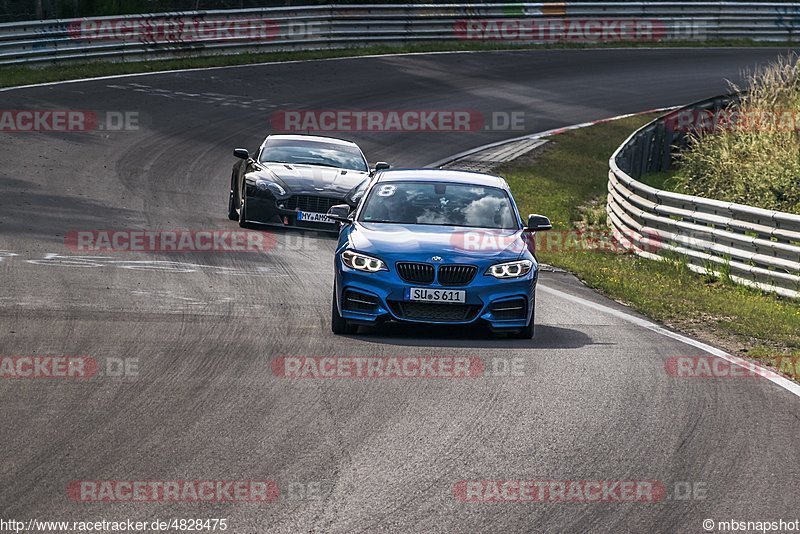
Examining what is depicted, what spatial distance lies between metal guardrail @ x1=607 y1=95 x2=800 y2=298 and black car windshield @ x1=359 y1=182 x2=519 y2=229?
166 inches

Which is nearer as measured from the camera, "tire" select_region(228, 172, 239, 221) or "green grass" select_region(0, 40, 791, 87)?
"tire" select_region(228, 172, 239, 221)

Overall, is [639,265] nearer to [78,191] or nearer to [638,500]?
[78,191]

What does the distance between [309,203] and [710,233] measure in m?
5.83

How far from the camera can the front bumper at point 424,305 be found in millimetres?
11164

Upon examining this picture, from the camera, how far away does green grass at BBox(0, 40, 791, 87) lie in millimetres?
30188

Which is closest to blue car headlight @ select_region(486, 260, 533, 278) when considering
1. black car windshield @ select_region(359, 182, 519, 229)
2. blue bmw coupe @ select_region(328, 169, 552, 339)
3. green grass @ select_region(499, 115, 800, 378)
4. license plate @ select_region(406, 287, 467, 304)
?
blue bmw coupe @ select_region(328, 169, 552, 339)

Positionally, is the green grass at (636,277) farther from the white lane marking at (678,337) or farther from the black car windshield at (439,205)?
the black car windshield at (439,205)

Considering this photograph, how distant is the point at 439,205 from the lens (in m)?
12.5

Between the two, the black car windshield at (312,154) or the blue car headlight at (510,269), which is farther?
the black car windshield at (312,154)

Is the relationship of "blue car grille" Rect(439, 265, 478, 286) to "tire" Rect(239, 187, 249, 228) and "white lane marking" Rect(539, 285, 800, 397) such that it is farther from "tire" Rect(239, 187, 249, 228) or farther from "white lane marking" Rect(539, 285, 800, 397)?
"tire" Rect(239, 187, 249, 228)

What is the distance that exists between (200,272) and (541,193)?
1057 cm

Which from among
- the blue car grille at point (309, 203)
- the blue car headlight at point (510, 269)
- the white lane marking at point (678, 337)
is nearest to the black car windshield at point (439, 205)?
the blue car headlight at point (510, 269)

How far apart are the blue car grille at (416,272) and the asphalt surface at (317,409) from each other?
56 centimetres

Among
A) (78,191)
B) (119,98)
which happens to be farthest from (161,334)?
(119,98)
